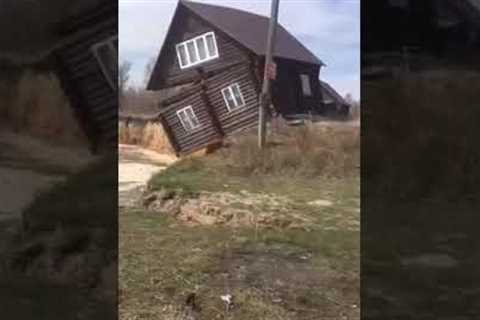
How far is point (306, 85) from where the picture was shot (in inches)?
121

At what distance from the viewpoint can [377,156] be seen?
10.2 feet

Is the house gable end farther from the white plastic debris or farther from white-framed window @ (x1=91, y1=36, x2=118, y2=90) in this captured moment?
the white plastic debris

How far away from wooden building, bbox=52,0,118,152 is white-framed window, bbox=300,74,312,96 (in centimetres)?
80

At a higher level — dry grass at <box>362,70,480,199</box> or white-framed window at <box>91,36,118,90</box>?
white-framed window at <box>91,36,118,90</box>

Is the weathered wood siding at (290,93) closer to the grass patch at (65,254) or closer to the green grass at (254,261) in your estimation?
the green grass at (254,261)

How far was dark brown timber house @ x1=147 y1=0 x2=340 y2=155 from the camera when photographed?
3041 millimetres

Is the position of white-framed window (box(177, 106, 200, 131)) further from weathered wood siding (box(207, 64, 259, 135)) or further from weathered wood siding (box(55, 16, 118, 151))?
weathered wood siding (box(55, 16, 118, 151))

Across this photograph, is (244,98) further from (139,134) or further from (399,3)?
(399,3)

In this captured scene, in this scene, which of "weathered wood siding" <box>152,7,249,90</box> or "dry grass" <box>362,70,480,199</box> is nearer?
"weathered wood siding" <box>152,7,249,90</box>

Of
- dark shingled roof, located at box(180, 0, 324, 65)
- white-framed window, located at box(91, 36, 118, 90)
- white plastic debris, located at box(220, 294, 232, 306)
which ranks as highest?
dark shingled roof, located at box(180, 0, 324, 65)

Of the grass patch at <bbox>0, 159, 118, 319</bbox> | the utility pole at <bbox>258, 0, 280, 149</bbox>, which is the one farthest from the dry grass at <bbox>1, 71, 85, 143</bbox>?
the utility pole at <bbox>258, 0, 280, 149</bbox>

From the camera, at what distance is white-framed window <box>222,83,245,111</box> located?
3.10 metres

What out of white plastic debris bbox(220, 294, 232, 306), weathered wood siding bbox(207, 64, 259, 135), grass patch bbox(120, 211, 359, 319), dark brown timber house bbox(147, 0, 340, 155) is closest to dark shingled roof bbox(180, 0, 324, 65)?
dark brown timber house bbox(147, 0, 340, 155)

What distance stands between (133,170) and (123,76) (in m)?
0.40
